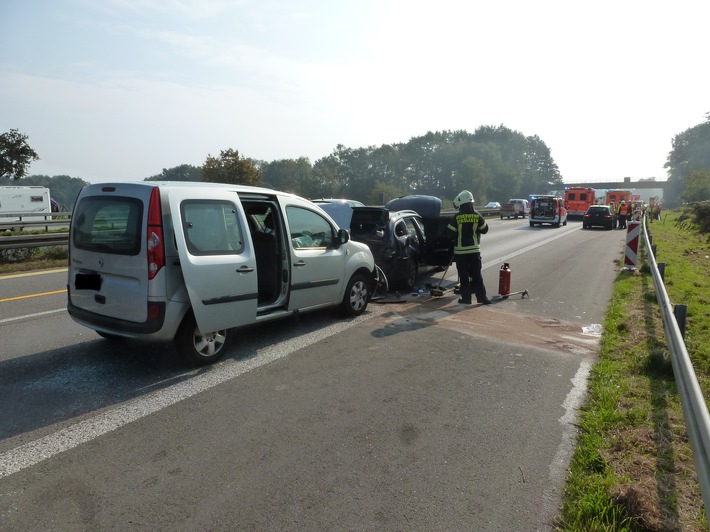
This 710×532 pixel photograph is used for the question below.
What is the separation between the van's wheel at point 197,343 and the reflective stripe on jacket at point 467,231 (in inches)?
189

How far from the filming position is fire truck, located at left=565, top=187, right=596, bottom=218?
41.3 metres

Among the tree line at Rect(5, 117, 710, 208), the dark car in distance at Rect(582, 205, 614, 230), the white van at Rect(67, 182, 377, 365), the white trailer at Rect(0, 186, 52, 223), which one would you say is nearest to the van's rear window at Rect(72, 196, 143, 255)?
the white van at Rect(67, 182, 377, 365)

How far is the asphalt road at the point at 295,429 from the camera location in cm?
286

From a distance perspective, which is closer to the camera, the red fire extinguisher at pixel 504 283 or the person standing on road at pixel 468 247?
the person standing on road at pixel 468 247

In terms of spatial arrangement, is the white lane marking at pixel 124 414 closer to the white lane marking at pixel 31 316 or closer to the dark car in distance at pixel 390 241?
the dark car in distance at pixel 390 241

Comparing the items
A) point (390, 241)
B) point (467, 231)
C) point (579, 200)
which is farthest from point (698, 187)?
point (390, 241)

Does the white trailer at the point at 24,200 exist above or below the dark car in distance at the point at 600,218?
above

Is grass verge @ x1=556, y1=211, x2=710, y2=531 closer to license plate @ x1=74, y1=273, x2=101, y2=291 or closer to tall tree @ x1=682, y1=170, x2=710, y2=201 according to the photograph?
license plate @ x1=74, y1=273, x2=101, y2=291

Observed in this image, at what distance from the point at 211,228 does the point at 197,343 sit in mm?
1162

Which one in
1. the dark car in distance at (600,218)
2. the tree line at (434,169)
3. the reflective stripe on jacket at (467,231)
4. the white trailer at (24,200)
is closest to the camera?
the reflective stripe on jacket at (467,231)

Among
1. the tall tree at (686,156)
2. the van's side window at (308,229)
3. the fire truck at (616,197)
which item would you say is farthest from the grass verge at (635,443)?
the tall tree at (686,156)

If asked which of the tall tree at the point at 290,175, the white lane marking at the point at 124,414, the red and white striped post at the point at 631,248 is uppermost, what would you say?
the tall tree at the point at 290,175

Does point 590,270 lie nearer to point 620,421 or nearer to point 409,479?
point 620,421

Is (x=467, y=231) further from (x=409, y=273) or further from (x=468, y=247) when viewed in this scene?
(x=409, y=273)
